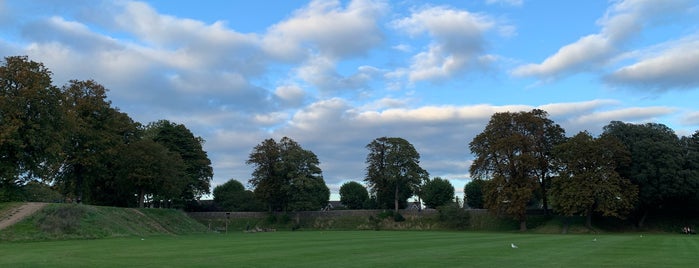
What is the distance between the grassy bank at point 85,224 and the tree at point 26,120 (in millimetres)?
5201

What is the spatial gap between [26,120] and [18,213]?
8999 millimetres

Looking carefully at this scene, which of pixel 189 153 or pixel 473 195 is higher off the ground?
pixel 189 153

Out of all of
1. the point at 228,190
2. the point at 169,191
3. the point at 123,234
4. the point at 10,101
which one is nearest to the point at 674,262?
the point at 123,234

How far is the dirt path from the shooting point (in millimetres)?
44531

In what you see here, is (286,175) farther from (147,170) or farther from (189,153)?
(147,170)

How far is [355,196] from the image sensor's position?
149 metres

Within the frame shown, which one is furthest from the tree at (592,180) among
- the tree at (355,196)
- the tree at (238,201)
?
the tree at (355,196)

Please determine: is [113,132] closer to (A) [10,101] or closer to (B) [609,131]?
(A) [10,101]

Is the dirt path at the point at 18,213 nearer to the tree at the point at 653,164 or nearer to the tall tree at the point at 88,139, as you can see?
the tall tree at the point at 88,139

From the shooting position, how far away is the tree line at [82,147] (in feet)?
166

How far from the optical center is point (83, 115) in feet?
218

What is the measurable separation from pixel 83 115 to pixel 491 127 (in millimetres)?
56610

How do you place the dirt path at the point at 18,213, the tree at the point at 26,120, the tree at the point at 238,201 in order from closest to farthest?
the dirt path at the point at 18,213, the tree at the point at 26,120, the tree at the point at 238,201

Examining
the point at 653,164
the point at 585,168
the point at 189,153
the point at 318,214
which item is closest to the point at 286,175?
the point at 318,214
